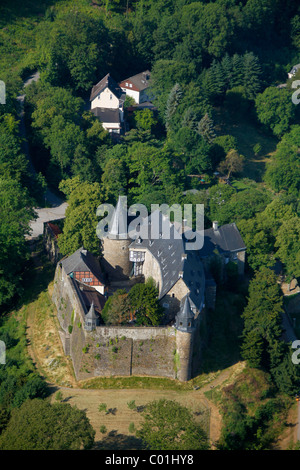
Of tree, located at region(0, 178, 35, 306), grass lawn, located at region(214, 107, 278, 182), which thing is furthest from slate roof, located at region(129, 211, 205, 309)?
grass lawn, located at region(214, 107, 278, 182)

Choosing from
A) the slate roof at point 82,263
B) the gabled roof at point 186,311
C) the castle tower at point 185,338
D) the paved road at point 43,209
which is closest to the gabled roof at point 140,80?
the paved road at point 43,209

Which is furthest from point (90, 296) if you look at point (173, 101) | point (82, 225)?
point (173, 101)

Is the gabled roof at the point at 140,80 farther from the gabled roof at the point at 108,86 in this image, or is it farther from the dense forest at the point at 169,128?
the gabled roof at the point at 108,86

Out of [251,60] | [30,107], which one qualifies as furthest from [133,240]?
[251,60]

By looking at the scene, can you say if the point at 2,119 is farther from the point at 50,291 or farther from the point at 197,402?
the point at 197,402

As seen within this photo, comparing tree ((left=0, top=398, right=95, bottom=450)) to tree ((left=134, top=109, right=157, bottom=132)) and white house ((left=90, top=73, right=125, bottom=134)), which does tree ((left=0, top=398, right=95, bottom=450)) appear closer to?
white house ((left=90, top=73, right=125, bottom=134))

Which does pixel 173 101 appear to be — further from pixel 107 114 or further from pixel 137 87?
pixel 107 114
